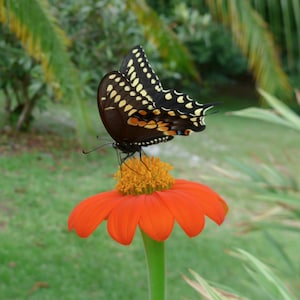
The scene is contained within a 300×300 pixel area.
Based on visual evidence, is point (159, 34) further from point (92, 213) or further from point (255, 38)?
point (92, 213)

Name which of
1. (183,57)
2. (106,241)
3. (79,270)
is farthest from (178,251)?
(183,57)

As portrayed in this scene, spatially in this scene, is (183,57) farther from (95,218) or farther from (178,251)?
(95,218)

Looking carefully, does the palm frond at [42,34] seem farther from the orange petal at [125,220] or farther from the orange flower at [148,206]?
the orange petal at [125,220]

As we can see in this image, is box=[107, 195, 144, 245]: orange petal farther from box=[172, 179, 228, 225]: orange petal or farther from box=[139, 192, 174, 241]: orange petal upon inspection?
box=[172, 179, 228, 225]: orange petal

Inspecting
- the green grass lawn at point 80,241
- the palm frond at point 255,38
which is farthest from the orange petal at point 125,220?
the palm frond at point 255,38

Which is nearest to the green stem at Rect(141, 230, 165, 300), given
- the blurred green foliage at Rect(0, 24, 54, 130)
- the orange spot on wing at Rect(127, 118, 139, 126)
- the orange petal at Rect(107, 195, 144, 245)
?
the orange petal at Rect(107, 195, 144, 245)
